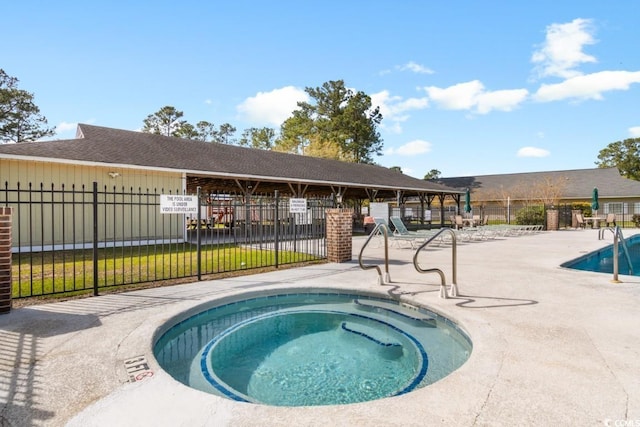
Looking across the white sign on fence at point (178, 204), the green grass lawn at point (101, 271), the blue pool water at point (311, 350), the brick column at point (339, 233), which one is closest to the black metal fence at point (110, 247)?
the green grass lawn at point (101, 271)

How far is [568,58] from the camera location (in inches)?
706

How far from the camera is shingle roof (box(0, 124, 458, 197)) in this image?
11859mm

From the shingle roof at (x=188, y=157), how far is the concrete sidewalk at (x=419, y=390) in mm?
8336

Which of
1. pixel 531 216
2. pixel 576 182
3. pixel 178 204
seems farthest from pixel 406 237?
pixel 576 182

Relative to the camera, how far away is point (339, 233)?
9281 mm

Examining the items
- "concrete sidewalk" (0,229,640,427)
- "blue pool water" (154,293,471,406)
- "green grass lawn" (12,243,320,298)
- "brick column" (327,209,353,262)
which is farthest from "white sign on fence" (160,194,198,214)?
"brick column" (327,209,353,262)

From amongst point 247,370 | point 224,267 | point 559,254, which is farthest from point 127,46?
point 559,254

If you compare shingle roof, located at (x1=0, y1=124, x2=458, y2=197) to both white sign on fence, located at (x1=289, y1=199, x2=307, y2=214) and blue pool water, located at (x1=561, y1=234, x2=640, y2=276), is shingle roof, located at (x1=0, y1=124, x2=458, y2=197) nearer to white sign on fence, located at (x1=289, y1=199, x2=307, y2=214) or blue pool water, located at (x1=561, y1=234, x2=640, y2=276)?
white sign on fence, located at (x1=289, y1=199, x2=307, y2=214)

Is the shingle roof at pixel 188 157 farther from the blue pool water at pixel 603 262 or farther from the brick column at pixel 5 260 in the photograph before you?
the blue pool water at pixel 603 262

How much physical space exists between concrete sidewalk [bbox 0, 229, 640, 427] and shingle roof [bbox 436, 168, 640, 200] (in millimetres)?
35213

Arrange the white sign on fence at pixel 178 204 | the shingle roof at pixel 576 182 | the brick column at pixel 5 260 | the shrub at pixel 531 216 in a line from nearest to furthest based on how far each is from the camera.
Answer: the brick column at pixel 5 260 < the white sign on fence at pixel 178 204 < the shrub at pixel 531 216 < the shingle roof at pixel 576 182

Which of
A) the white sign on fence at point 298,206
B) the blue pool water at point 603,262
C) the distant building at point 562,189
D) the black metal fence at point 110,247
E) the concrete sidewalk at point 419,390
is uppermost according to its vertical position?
the distant building at point 562,189

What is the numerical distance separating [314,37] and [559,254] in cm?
1207

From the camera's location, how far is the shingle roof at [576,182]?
32969mm
